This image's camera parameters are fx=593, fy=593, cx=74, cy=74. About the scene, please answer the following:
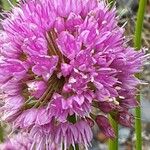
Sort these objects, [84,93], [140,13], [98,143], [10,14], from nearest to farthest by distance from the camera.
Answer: [84,93]
[10,14]
[140,13]
[98,143]

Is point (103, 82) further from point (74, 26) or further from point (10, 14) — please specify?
point (10, 14)

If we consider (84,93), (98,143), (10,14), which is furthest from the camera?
(98,143)

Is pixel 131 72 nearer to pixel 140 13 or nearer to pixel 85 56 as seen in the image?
pixel 85 56

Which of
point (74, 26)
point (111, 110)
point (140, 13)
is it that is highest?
point (140, 13)

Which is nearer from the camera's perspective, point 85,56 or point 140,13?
point 85,56

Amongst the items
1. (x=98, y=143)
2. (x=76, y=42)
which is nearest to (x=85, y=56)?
(x=76, y=42)

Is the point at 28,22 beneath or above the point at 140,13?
beneath

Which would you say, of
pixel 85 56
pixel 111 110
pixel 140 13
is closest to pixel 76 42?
pixel 85 56
